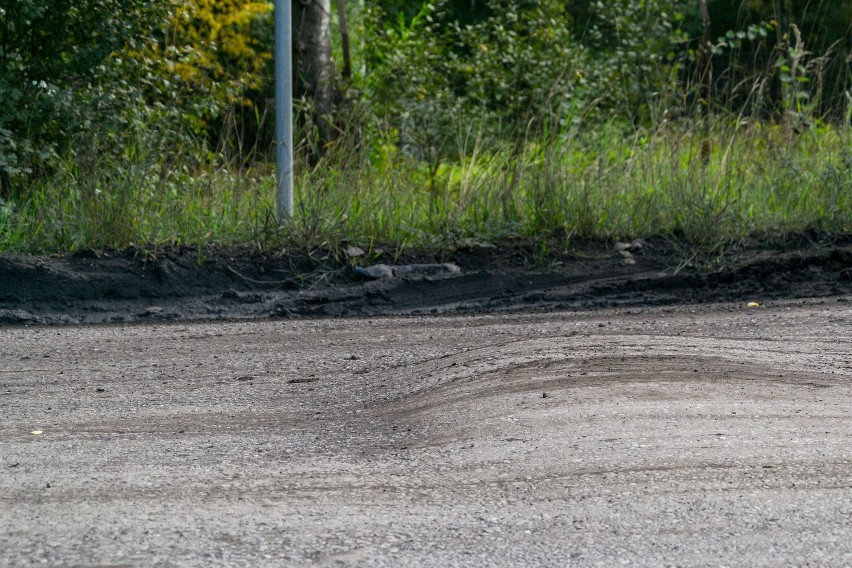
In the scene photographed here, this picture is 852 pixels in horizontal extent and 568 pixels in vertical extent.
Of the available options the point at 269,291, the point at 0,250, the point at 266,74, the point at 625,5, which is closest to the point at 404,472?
the point at 269,291

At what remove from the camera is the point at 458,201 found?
31.8 feet

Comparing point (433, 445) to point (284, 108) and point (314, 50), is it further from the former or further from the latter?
point (314, 50)

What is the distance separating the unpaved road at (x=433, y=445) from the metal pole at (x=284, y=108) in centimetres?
220

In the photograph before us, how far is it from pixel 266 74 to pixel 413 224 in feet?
27.5

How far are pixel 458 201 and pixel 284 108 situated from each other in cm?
182

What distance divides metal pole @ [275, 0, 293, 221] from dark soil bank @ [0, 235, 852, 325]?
0.73m

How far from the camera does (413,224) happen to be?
936 centimetres

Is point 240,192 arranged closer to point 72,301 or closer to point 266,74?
point 72,301

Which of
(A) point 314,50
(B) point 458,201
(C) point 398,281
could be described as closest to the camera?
(C) point 398,281

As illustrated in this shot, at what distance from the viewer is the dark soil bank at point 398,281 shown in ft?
25.8

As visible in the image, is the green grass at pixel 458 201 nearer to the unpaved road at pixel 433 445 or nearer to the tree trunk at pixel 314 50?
the unpaved road at pixel 433 445

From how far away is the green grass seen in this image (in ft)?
28.9

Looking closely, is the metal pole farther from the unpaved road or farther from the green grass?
the unpaved road

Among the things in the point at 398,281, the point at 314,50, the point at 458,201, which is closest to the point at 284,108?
the point at 458,201
